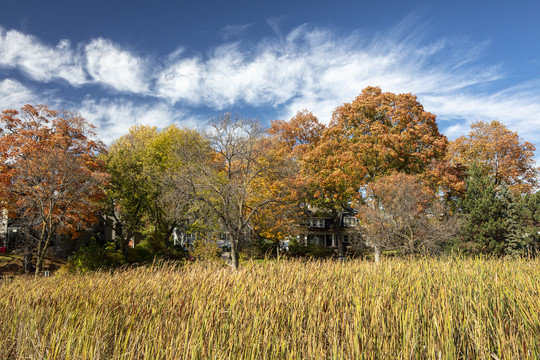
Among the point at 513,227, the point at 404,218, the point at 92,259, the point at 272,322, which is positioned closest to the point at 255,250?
the point at 92,259

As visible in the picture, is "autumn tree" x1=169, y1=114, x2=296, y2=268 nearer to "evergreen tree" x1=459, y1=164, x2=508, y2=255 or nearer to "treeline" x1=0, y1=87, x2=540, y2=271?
"treeline" x1=0, y1=87, x2=540, y2=271

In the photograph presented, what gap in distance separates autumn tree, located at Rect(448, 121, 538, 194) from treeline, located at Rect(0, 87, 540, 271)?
0.10m

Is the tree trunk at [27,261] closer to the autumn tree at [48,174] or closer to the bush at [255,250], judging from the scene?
the autumn tree at [48,174]

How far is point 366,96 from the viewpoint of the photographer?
27.0 m

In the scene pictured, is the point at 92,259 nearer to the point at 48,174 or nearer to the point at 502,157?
the point at 48,174

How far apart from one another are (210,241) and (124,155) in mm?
10417

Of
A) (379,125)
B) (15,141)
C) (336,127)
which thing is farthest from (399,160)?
(15,141)

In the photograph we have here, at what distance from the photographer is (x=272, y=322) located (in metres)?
3.75

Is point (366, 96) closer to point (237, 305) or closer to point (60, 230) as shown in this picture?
point (60, 230)

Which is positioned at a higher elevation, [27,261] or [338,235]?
[338,235]

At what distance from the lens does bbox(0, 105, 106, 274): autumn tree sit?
51.1ft

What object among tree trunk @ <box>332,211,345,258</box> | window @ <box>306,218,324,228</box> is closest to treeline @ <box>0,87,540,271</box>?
tree trunk @ <box>332,211,345,258</box>

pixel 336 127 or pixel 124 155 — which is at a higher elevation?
pixel 336 127

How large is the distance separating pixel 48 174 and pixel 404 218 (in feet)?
62.3
